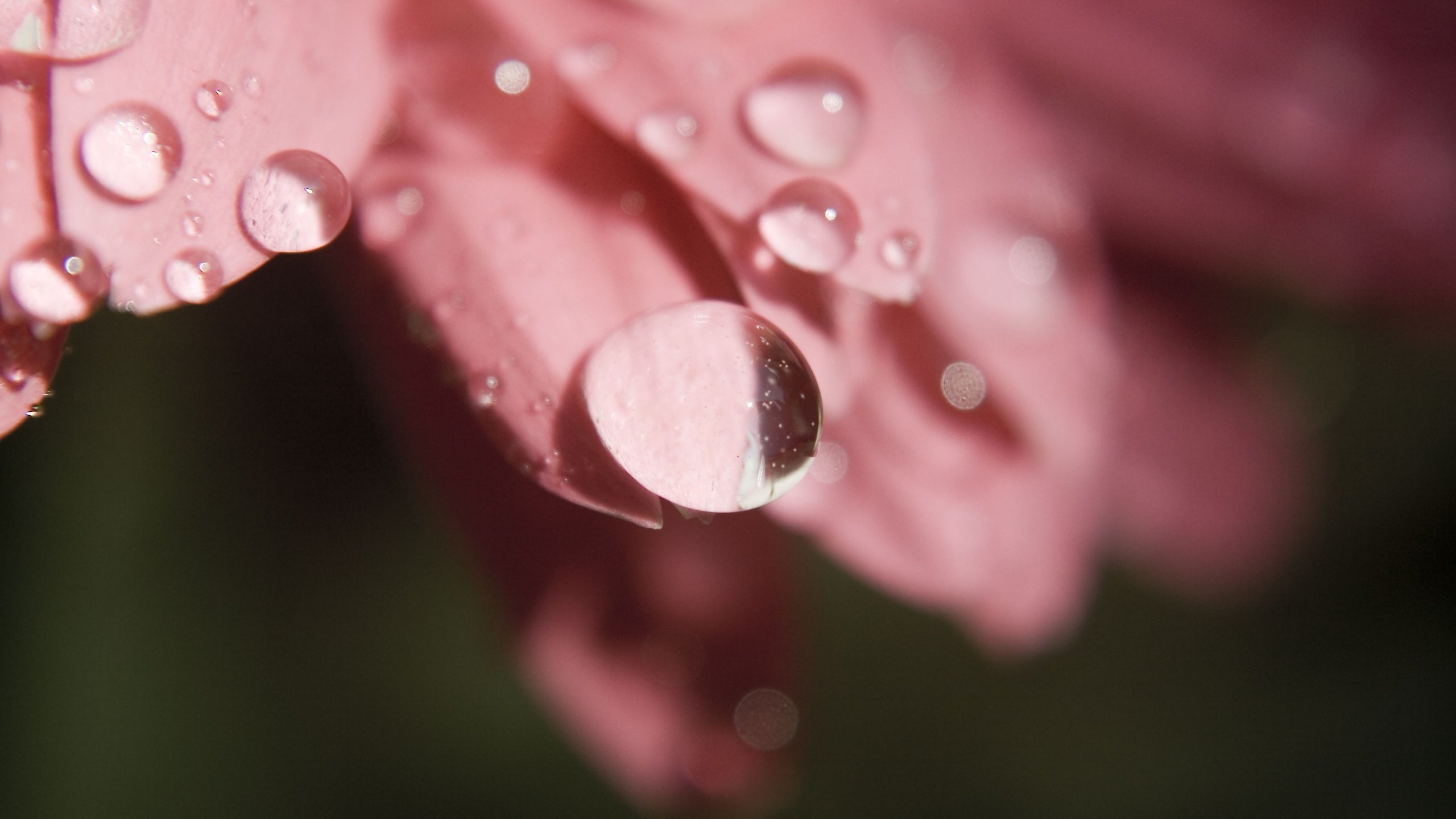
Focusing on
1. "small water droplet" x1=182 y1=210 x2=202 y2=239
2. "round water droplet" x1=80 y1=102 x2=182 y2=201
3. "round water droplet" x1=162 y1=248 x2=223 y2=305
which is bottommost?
"round water droplet" x1=162 y1=248 x2=223 y2=305

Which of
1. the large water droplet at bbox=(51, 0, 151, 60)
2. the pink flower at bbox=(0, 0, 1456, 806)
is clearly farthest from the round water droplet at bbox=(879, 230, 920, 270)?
the large water droplet at bbox=(51, 0, 151, 60)

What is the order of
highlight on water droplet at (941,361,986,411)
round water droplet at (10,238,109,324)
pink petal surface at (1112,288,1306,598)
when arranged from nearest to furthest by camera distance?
round water droplet at (10,238,109,324) → highlight on water droplet at (941,361,986,411) → pink petal surface at (1112,288,1306,598)

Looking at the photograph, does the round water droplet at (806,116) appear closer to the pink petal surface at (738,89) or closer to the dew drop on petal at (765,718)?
the pink petal surface at (738,89)

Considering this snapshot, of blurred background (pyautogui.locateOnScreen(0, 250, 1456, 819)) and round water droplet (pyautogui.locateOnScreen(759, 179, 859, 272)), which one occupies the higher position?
round water droplet (pyautogui.locateOnScreen(759, 179, 859, 272))

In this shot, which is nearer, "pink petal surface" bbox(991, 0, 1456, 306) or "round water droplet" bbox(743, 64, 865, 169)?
"round water droplet" bbox(743, 64, 865, 169)

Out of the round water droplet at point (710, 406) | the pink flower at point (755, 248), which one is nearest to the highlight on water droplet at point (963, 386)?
the pink flower at point (755, 248)

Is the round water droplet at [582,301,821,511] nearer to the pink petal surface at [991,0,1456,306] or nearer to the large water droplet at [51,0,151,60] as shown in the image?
the large water droplet at [51,0,151,60]
